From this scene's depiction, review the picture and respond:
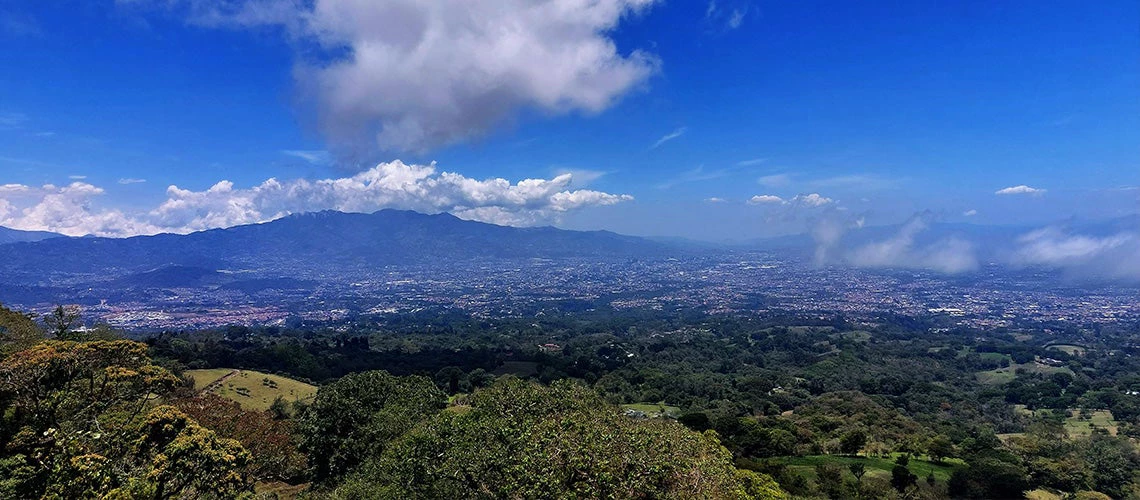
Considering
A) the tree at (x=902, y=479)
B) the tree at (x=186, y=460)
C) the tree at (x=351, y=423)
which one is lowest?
the tree at (x=902, y=479)

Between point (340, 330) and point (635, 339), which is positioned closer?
point (635, 339)

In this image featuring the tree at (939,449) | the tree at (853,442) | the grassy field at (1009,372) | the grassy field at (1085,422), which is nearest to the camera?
the tree at (939,449)

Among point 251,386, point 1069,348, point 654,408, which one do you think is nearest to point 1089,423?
point 654,408

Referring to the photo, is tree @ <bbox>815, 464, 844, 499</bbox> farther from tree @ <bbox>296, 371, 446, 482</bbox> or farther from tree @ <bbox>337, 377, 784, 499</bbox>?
tree @ <bbox>296, 371, 446, 482</bbox>

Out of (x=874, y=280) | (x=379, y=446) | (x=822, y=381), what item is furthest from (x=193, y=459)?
(x=874, y=280)

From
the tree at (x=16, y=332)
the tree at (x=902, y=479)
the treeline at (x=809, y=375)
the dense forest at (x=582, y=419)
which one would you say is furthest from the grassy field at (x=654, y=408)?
the tree at (x=16, y=332)

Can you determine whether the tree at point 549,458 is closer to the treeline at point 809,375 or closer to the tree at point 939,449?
the treeline at point 809,375

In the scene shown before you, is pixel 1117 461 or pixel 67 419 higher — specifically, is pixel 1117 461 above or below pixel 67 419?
below

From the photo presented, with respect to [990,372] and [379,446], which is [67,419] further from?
[990,372]
